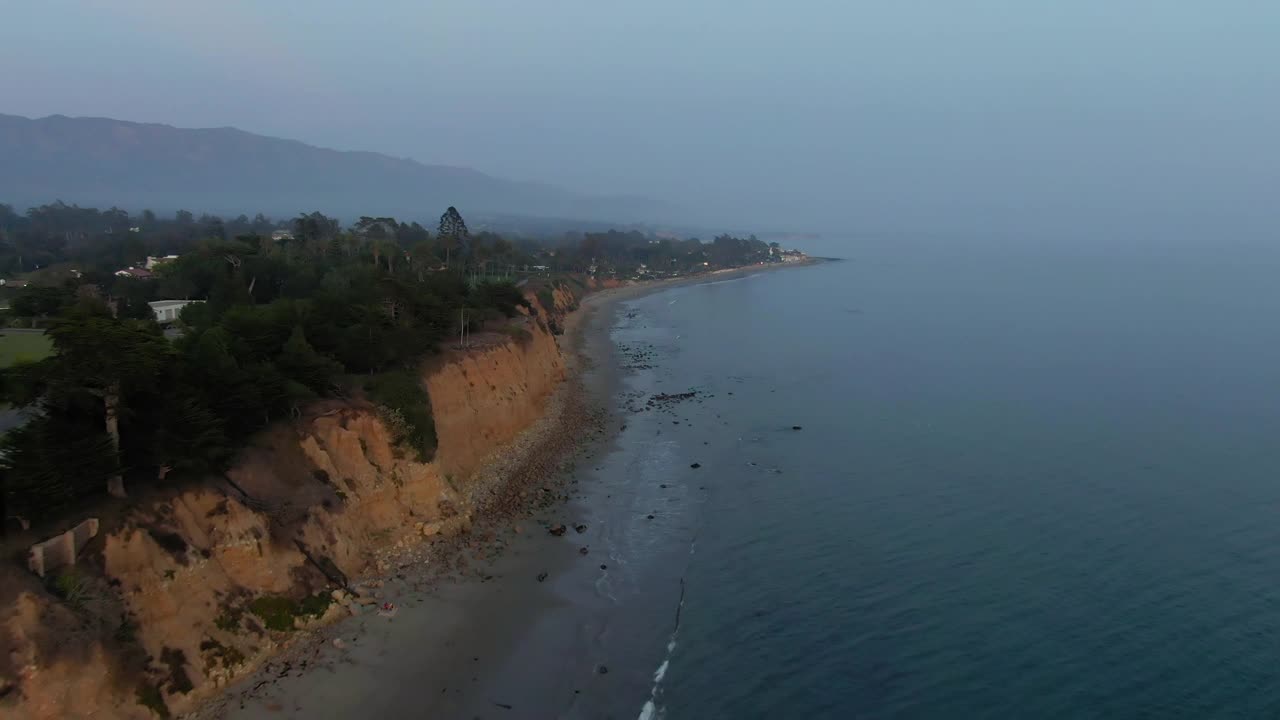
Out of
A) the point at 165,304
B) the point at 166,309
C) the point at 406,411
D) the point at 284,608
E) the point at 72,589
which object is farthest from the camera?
the point at 165,304

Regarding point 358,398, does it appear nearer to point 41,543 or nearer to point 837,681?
point 41,543

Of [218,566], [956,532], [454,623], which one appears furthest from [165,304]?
[956,532]

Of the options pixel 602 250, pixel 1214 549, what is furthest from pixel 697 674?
pixel 602 250

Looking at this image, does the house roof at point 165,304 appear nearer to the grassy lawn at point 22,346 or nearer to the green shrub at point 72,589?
the grassy lawn at point 22,346

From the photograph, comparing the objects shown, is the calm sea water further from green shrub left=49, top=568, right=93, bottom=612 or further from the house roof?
the house roof

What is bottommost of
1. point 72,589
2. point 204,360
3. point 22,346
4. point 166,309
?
point 72,589

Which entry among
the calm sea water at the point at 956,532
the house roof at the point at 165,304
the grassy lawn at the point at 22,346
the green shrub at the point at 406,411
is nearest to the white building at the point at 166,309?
the house roof at the point at 165,304

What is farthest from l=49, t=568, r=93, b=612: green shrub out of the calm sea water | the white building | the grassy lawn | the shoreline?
the white building

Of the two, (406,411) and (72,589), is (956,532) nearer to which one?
(406,411)
